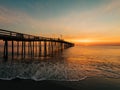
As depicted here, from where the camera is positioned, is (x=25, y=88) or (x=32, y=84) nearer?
(x=25, y=88)

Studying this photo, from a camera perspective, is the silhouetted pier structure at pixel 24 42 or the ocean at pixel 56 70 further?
the silhouetted pier structure at pixel 24 42

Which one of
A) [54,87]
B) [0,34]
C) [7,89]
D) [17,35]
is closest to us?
[7,89]

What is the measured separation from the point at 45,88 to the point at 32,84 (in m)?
0.89

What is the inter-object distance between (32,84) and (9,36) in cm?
1226

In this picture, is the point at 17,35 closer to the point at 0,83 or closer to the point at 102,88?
the point at 0,83

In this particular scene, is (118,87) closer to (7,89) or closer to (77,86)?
(77,86)

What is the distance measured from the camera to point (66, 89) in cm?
702

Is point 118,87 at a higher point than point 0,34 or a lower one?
lower

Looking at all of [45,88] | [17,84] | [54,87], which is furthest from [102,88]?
[17,84]

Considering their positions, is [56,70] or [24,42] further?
[24,42]

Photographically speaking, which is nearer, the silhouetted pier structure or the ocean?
the ocean

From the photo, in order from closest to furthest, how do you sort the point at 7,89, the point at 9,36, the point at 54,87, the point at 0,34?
the point at 7,89 < the point at 54,87 < the point at 0,34 < the point at 9,36

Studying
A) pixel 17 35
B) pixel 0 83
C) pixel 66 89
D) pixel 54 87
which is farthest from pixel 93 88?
pixel 17 35

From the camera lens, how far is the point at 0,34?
16203 millimetres
